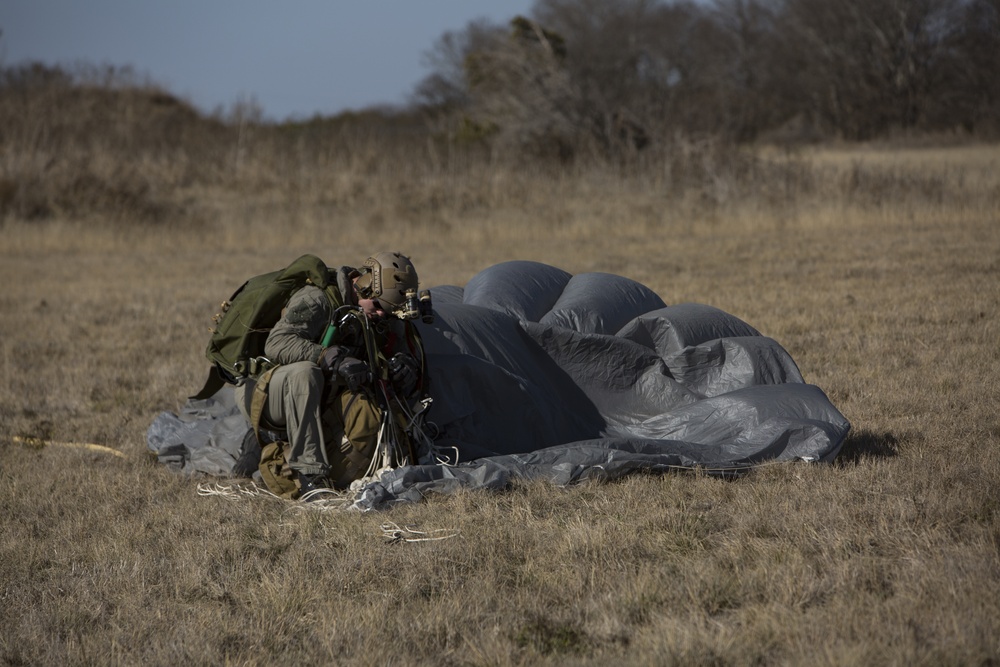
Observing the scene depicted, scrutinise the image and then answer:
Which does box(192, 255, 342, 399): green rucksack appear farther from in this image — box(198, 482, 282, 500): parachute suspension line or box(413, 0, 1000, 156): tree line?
box(413, 0, 1000, 156): tree line

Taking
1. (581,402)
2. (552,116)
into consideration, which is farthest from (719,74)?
(581,402)

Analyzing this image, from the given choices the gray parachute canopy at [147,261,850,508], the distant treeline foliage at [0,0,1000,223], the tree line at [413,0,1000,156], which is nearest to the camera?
the gray parachute canopy at [147,261,850,508]

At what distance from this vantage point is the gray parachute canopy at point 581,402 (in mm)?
4742

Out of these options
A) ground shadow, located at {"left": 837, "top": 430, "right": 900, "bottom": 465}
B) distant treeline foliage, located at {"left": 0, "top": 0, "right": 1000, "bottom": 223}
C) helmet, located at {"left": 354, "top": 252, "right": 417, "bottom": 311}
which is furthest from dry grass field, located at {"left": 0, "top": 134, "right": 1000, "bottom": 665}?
distant treeline foliage, located at {"left": 0, "top": 0, "right": 1000, "bottom": 223}

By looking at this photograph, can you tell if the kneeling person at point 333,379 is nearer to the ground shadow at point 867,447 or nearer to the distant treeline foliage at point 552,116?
the ground shadow at point 867,447

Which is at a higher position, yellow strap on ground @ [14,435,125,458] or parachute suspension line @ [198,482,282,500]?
yellow strap on ground @ [14,435,125,458]

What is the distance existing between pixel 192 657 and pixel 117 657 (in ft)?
0.78

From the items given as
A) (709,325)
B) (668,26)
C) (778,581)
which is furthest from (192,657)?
(668,26)

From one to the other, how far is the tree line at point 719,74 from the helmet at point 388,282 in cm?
1556

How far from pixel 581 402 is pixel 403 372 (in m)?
1.27

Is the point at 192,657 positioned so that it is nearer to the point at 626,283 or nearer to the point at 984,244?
the point at 626,283

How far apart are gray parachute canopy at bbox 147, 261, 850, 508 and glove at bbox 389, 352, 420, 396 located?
0.78ft

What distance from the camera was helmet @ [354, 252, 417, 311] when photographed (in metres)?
4.54

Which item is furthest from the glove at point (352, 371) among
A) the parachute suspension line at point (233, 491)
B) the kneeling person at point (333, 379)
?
the parachute suspension line at point (233, 491)
